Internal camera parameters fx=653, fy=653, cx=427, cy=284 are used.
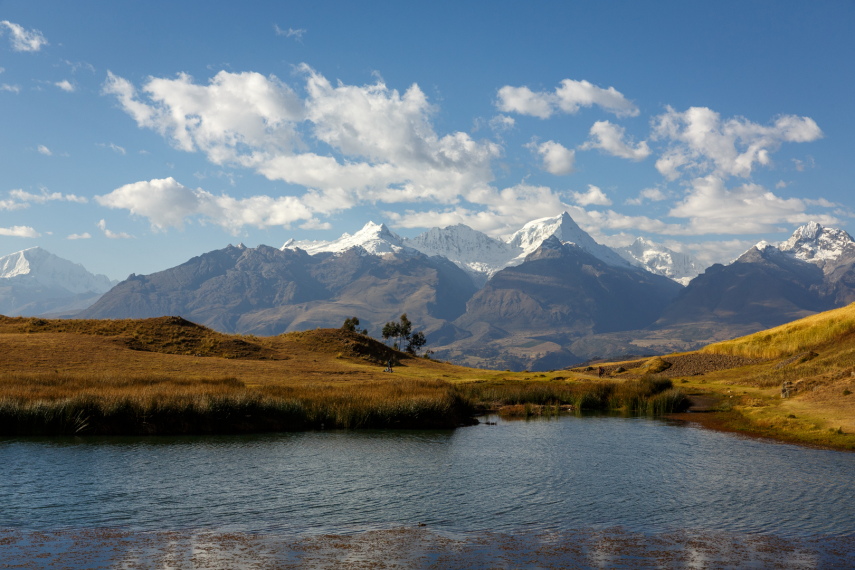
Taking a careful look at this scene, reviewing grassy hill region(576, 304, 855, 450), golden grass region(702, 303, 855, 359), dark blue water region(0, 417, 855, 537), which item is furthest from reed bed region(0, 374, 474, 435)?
golden grass region(702, 303, 855, 359)

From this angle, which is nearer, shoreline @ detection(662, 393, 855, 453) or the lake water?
the lake water

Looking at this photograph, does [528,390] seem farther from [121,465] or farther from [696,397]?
[121,465]

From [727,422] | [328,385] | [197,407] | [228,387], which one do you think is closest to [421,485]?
[197,407]

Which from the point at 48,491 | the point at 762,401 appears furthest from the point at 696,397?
the point at 48,491

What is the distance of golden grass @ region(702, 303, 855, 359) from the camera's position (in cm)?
8012

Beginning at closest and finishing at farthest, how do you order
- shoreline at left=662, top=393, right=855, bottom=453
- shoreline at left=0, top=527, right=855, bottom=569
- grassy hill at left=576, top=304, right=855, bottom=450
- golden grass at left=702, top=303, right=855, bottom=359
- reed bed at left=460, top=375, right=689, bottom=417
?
shoreline at left=0, top=527, right=855, bottom=569
shoreline at left=662, top=393, right=855, bottom=453
grassy hill at left=576, top=304, right=855, bottom=450
reed bed at left=460, top=375, right=689, bottom=417
golden grass at left=702, top=303, right=855, bottom=359

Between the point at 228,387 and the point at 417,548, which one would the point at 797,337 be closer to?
the point at 228,387

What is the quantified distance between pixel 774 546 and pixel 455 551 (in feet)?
33.7

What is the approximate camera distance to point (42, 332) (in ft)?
262

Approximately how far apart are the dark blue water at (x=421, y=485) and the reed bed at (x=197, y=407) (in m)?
2.51

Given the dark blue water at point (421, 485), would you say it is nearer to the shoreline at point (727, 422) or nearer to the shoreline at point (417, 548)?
the shoreline at point (417, 548)

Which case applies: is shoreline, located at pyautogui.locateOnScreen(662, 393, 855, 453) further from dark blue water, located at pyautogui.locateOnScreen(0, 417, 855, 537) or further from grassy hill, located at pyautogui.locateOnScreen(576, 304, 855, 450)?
dark blue water, located at pyautogui.locateOnScreen(0, 417, 855, 537)

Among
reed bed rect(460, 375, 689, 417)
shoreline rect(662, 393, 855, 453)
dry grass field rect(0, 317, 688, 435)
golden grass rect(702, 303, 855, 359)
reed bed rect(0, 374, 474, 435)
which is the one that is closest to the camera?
reed bed rect(0, 374, 474, 435)

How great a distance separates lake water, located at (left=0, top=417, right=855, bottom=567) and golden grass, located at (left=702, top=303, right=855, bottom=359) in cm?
4820
